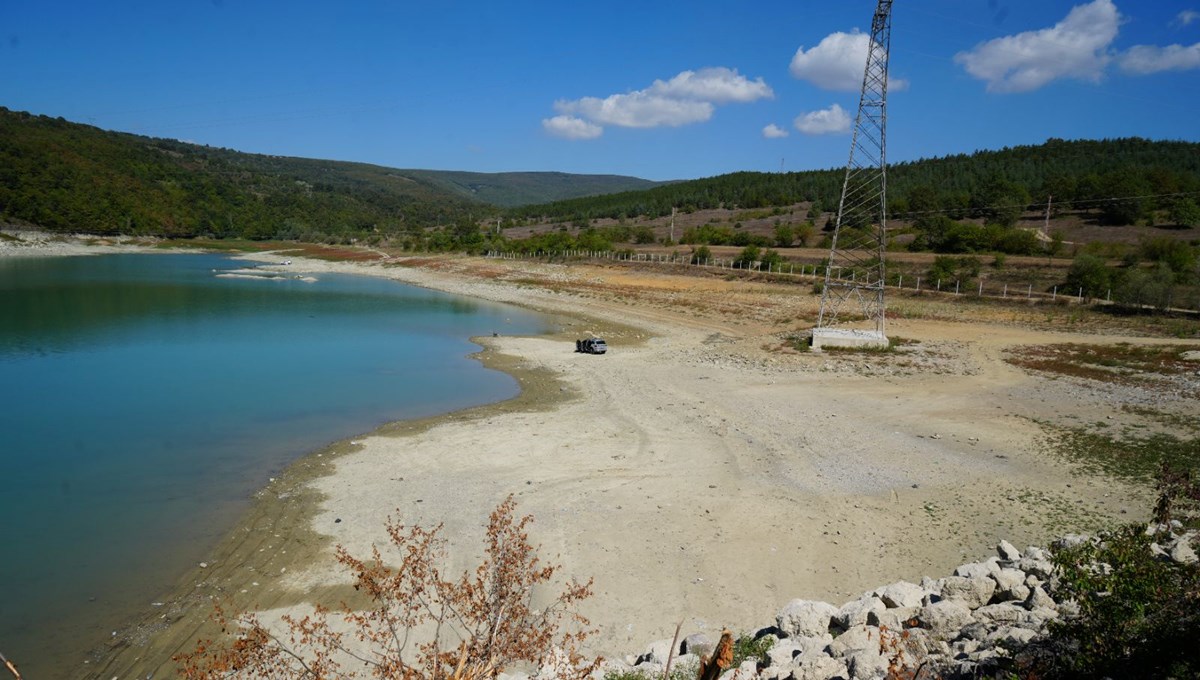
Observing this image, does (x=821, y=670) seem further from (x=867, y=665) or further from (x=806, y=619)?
(x=806, y=619)

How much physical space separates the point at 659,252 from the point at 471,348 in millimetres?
47556

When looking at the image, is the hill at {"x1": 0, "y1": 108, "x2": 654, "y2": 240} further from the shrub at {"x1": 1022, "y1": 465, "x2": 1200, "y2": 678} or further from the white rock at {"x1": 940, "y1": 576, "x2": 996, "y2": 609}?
the shrub at {"x1": 1022, "y1": 465, "x2": 1200, "y2": 678}

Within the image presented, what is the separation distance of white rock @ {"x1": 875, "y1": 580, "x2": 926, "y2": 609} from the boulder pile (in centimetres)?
1

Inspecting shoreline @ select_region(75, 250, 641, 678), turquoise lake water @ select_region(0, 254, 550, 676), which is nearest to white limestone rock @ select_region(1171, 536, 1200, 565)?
shoreline @ select_region(75, 250, 641, 678)

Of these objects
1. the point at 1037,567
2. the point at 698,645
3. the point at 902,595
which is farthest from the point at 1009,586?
the point at 698,645

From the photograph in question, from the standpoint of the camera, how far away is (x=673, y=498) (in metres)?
13.2

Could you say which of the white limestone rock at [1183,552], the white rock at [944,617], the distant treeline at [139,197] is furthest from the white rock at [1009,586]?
the distant treeline at [139,197]

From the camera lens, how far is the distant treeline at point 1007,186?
6438cm

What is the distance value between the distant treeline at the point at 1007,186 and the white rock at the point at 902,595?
67.5 m

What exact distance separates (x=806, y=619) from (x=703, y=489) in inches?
247

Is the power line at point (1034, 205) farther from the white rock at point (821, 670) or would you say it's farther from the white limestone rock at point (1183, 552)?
the white rock at point (821, 670)

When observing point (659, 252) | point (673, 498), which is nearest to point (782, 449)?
point (673, 498)

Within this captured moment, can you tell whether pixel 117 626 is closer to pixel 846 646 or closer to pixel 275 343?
pixel 846 646

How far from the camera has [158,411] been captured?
2084 centimetres
